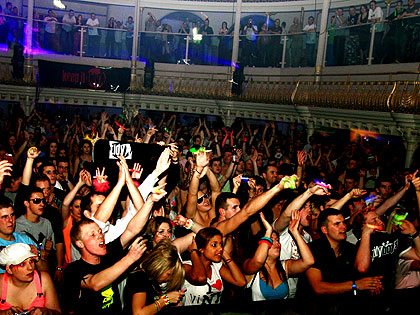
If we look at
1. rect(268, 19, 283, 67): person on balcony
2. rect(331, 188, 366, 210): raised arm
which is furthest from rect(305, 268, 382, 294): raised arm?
rect(268, 19, 283, 67): person on balcony

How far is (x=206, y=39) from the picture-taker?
20781 millimetres

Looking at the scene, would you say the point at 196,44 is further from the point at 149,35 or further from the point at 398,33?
the point at 398,33

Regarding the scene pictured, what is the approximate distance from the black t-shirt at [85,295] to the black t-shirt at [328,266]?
5.76 ft

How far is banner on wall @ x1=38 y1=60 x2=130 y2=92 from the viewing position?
1633 cm

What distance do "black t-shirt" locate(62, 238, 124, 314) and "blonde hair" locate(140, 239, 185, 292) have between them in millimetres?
317

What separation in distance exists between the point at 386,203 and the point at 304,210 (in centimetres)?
136

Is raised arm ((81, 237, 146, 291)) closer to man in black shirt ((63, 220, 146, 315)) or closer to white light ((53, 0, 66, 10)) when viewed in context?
man in black shirt ((63, 220, 146, 315))

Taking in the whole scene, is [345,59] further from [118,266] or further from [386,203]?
[118,266]

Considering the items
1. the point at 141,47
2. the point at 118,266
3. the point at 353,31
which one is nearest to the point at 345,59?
the point at 353,31

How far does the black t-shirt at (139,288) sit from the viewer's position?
3094mm

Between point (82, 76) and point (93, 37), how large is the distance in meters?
4.61

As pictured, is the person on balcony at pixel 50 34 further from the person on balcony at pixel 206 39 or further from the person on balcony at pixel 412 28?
the person on balcony at pixel 412 28

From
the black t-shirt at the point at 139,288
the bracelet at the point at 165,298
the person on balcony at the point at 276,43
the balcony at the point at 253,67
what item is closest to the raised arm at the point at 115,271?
the black t-shirt at the point at 139,288

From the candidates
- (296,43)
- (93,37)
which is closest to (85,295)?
(296,43)
